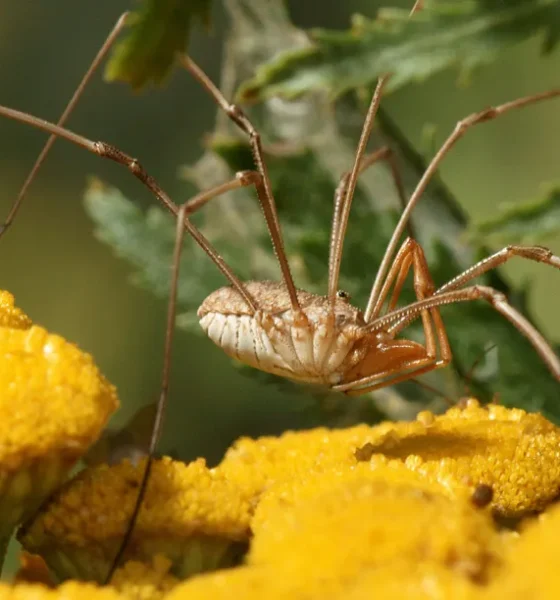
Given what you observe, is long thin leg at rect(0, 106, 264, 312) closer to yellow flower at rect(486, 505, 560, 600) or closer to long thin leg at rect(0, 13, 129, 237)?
long thin leg at rect(0, 13, 129, 237)

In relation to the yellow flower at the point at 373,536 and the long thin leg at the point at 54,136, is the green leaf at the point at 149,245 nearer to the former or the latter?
the long thin leg at the point at 54,136

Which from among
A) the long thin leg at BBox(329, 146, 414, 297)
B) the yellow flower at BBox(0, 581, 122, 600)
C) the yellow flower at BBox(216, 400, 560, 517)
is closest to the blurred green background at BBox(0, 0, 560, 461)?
the long thin leg at BBox(329, 146, 414, 297)

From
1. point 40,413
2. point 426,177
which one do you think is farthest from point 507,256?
point 40,413

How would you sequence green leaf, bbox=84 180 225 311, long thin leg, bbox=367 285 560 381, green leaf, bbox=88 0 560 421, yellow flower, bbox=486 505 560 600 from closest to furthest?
yellow flower, bbox=486 505 560 600, long thin leg, bbox=367 285 560 381, green leaf, bbox=88 0 560 421, green leaf, bbox=84 180 225 311

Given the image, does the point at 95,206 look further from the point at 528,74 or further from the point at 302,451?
the point at 528,74

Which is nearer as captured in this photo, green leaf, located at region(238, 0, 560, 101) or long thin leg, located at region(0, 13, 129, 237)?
green leaf, located at region(238, 0, 560, 101)

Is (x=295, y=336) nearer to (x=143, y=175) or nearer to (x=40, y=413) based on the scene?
(x=143, y=175)

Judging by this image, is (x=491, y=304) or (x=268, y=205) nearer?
(x=491, y=304)
